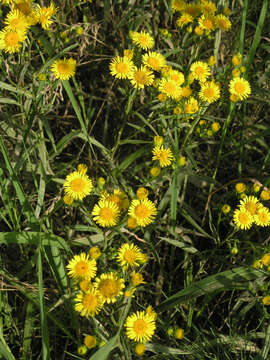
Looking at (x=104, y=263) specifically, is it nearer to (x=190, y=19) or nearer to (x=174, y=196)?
(x=174, y=196)

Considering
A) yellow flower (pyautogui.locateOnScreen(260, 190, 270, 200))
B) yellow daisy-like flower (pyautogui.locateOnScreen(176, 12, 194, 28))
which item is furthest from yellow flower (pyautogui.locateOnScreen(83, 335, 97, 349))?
yellow daisy-like flower (pyautogui.locateOnScreen(176, 12, 194, 28))

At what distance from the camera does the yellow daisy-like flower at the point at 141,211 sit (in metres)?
1.66

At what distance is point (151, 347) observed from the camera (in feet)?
5.17

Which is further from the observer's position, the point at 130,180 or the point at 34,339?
the point at 130,180

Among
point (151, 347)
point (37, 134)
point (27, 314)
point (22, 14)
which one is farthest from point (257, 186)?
point (22, 14)

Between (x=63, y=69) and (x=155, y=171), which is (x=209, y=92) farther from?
(x=63, y=69)

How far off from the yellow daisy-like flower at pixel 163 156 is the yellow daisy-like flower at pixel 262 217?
52 centimetres

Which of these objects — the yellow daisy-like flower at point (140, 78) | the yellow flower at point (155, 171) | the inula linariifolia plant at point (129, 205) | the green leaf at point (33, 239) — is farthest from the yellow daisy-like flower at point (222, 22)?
the green leaf at point (33, 239)

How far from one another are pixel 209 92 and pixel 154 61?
13.8 inches

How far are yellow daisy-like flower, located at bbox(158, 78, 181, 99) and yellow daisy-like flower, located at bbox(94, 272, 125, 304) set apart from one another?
0.99 metres

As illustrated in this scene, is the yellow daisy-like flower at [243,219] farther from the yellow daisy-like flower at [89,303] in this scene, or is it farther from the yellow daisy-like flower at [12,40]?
the yellow daisy-like flower at [12,40]

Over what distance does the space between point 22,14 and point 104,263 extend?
4.27 ft

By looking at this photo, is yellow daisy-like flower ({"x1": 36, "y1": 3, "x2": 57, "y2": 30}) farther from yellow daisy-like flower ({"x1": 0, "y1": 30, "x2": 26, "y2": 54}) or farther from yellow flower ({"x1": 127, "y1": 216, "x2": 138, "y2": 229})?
yellow flower ({"x1": 127, "y1": 216, "x2": 138, "y2": 229})

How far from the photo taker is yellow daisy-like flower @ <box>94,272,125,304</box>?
1.44 m
